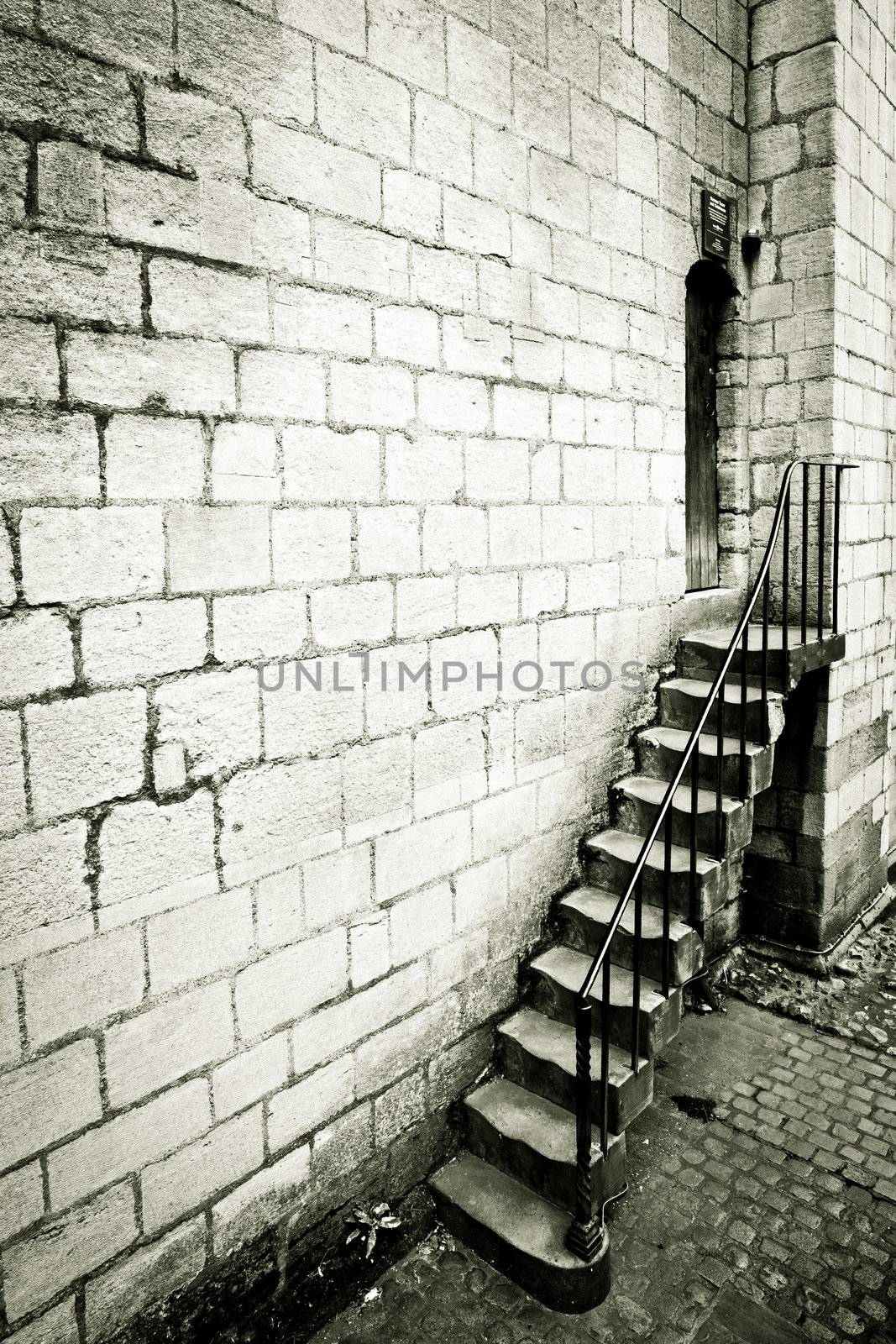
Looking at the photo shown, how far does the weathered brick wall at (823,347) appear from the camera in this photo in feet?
16.8

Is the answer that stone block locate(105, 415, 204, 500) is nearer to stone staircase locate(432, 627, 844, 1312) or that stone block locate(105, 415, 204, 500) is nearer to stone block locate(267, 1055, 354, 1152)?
stone block locate(267, 1055, 354, 1152)

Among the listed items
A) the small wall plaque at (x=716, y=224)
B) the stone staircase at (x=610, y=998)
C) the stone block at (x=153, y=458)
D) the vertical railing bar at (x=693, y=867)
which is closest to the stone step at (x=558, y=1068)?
the stone staircase at (x=610, y=998)

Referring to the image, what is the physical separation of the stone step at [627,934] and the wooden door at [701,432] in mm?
2343

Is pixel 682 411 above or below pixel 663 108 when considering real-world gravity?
below

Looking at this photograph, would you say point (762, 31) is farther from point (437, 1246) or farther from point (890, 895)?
point (437, 1246)

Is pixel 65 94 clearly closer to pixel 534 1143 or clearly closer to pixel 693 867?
pixel 693 867

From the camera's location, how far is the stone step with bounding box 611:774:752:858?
3.99 metres

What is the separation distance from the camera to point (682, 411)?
493cm

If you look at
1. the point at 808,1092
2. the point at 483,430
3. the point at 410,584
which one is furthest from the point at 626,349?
the point at 808,1092

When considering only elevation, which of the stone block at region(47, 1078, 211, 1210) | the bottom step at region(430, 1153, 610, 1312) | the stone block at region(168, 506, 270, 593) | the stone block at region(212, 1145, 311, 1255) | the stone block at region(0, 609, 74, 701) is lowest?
the bottom step at region(430, 1153, 610, 1312)

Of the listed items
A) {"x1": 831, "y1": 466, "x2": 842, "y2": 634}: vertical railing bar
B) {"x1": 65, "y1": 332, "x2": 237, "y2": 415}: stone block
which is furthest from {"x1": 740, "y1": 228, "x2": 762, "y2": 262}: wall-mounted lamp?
{"x1": 65, "y1": 332, "x2": 237, "y2": 415}: stone block

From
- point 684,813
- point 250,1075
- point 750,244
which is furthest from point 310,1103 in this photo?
point 750,244

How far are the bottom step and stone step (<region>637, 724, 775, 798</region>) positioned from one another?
6.94ft

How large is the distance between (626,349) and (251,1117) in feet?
13.4
